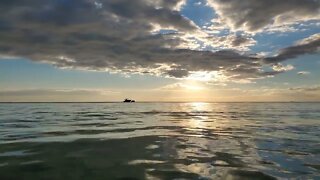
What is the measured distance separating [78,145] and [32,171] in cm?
629

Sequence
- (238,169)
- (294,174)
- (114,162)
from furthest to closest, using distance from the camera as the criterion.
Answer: (114,162)
(238,169)
(294,174)

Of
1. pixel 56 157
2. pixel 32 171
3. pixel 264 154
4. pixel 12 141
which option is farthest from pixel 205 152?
pixel 12 141

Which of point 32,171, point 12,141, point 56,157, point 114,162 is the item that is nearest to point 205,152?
point 114,162

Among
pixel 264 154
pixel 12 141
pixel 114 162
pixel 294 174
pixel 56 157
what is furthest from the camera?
pixel 12 141

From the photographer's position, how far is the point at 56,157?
13508 mm

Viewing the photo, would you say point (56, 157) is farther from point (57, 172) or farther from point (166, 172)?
point (166, 172)

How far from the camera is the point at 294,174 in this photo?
10.4 meters

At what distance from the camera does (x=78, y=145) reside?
1709 centimetres

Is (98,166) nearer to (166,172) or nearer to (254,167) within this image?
(166,172)

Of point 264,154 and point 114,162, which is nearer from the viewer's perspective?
point 114,162

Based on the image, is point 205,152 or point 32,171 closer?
point 32,171

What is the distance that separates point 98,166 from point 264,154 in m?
7.90

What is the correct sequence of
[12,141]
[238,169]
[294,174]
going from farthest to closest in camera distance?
[12,141]
[238,169]
[294,174]

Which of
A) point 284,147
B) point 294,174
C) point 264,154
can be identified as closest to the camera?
point 294,174
